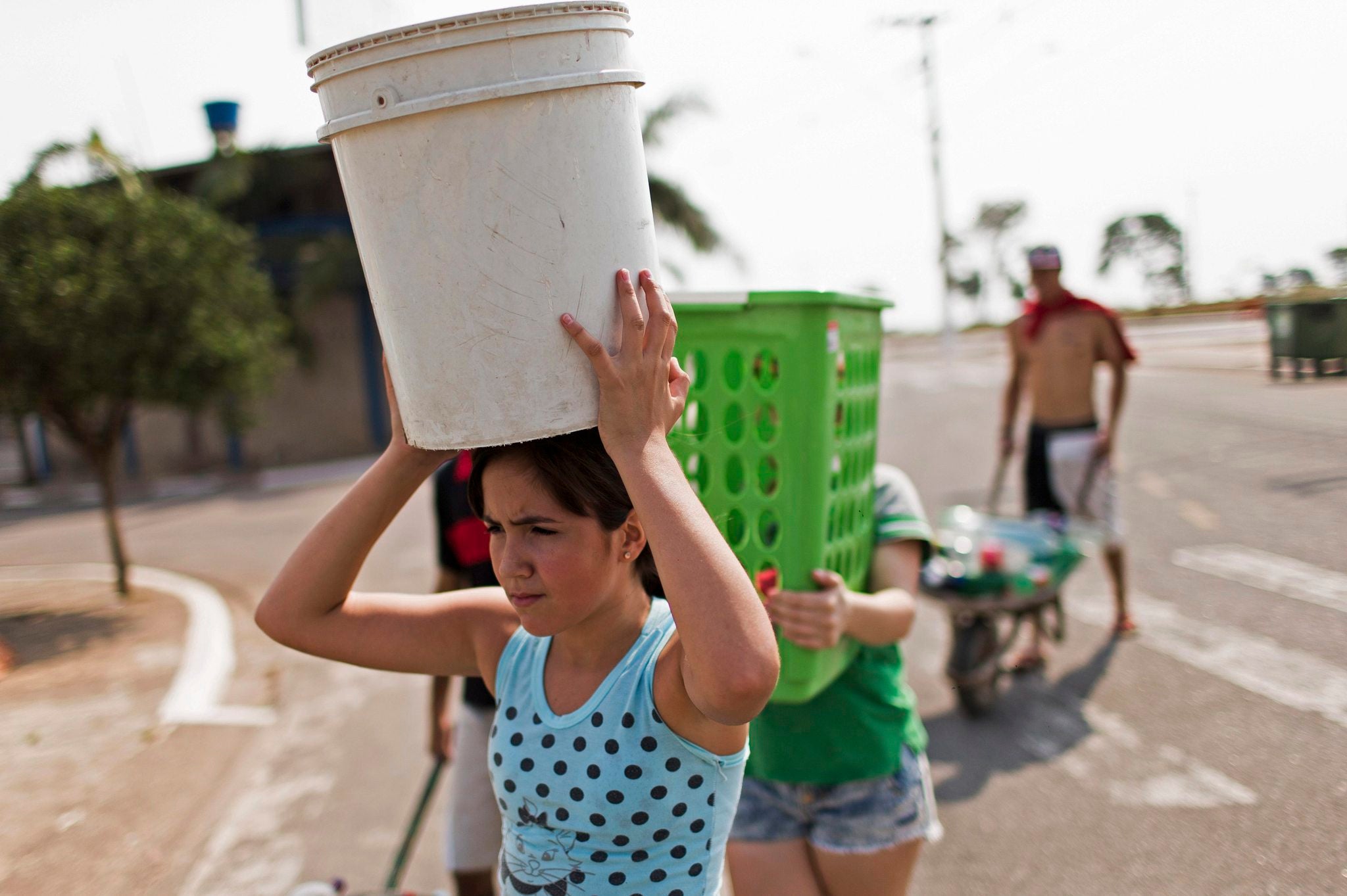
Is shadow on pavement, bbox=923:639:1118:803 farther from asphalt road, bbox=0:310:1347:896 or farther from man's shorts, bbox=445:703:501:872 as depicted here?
man's shorts, bbox=445:703:501:872

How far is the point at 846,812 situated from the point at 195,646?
19.8ft

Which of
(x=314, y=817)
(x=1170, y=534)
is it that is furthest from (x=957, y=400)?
(x=314, y=817)

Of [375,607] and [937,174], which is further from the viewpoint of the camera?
[937,174]

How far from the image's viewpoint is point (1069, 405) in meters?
6.46

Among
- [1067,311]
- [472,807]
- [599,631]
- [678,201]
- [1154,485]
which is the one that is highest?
[678,201]

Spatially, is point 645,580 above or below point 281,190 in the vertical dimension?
below

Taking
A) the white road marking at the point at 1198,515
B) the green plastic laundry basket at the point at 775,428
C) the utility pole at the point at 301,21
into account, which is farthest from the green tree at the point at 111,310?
the white road marking at the point at 1198,515

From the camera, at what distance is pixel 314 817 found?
A: 455 cm

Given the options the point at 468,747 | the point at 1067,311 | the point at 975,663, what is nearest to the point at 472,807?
the point at 468,747

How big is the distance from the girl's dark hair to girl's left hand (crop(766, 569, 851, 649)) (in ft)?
1.82

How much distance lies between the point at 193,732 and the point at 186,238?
641 cm

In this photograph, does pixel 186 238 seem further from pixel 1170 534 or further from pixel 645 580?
pixel 645 580

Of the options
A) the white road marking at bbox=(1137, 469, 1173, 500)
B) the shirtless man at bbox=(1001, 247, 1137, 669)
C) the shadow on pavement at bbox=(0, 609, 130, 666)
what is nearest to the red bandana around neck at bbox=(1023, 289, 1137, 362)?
the shirtless man at bbox=(1001, 247, 1137, 669)

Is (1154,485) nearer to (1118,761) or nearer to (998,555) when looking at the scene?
(998,555)
